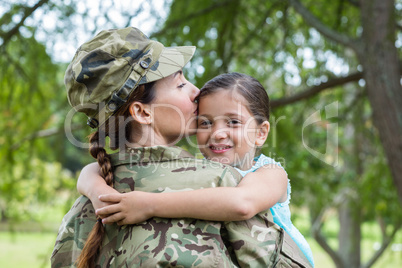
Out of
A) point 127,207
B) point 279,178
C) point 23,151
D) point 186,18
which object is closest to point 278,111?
point 186,18

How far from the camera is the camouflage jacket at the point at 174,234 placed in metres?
1.19

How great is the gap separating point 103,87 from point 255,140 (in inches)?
25.6

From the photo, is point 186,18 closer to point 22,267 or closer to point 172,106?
point 172,106

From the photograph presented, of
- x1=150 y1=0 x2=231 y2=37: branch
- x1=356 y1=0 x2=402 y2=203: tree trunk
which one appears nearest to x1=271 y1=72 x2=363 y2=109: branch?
x1=356 y1=0 x2=402 y2=203: tree trunk

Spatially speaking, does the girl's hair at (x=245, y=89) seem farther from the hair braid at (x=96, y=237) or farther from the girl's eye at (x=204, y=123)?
the hair braid at (x=96, y=237)

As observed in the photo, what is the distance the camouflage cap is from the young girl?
0.23 m

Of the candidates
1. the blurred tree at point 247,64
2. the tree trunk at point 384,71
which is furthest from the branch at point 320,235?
the tree trunk at point 384,71

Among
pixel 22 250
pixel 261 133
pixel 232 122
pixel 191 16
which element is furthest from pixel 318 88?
pixel 22 250

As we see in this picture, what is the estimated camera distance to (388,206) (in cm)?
434

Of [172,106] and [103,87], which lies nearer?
[103,87]

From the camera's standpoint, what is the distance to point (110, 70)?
1.32 meters

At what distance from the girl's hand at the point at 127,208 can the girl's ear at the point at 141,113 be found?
0.25m

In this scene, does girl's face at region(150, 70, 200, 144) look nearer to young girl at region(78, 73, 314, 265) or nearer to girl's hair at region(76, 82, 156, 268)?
girl's hair at region(76, 82, 156, 268)

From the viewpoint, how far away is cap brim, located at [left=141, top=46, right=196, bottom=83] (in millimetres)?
1382
